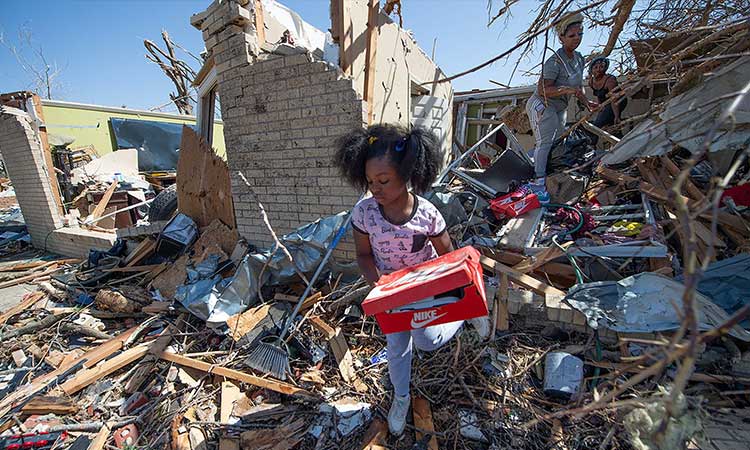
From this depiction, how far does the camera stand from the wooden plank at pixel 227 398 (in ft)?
7.53

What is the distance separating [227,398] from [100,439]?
89 cm

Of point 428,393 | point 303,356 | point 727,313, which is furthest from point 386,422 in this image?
point 727,313

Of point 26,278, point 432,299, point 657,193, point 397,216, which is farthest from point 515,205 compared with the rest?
point 26,278

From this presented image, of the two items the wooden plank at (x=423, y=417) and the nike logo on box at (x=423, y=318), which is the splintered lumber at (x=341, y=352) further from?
the nike logo on box at (x=423, y=318)

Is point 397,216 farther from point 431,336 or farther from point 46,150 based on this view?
point 46,150

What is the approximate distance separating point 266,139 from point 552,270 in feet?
11.7

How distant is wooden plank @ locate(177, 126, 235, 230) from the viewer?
15.1ft

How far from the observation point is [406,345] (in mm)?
1896

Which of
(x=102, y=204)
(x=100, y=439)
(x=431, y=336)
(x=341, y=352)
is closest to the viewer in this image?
(x=431, y=336)

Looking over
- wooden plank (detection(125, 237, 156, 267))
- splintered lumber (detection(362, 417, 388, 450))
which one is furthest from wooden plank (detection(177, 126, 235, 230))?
splintered lumber (detection(362, 417, 388, 450))

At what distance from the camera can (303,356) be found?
2.81m

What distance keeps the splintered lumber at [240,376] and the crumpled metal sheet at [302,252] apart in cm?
101

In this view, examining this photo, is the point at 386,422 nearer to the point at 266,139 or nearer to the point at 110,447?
the point at 110,447

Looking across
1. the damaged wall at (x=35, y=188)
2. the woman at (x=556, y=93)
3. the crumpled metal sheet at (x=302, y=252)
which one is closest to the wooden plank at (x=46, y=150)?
the damaged wall at (x=35, y=188)
